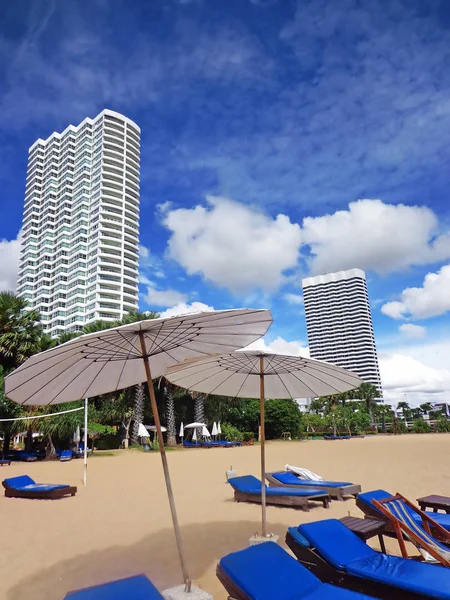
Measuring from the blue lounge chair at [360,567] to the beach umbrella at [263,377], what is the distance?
1197 millimetres

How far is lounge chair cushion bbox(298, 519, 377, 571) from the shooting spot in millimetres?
3605

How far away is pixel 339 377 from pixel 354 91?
37.6 ft

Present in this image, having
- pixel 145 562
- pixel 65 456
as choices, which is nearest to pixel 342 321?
pixel 65 456

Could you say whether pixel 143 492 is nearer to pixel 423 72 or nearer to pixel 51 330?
pixel 423 72

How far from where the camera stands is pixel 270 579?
2.99m

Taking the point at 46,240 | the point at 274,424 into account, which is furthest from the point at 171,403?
the point at 46,240

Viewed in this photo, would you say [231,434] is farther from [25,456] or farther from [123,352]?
[123,352]

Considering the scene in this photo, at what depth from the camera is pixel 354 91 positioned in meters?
12.8

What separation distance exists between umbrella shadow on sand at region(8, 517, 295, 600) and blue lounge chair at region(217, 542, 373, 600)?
1.48 meters

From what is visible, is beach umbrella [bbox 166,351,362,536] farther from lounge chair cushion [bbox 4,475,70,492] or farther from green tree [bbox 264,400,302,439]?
green tree [bbox 264,400,302,439]

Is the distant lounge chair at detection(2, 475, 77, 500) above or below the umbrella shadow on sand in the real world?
below

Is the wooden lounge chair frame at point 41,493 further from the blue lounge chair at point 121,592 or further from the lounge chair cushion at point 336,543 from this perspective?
the lounge chair cushion at point 336,543

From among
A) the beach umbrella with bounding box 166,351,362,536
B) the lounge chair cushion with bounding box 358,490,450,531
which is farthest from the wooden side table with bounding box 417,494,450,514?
the beach umbrella with bounding box 166,351,362,536

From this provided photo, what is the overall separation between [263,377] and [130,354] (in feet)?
→ 7.89
